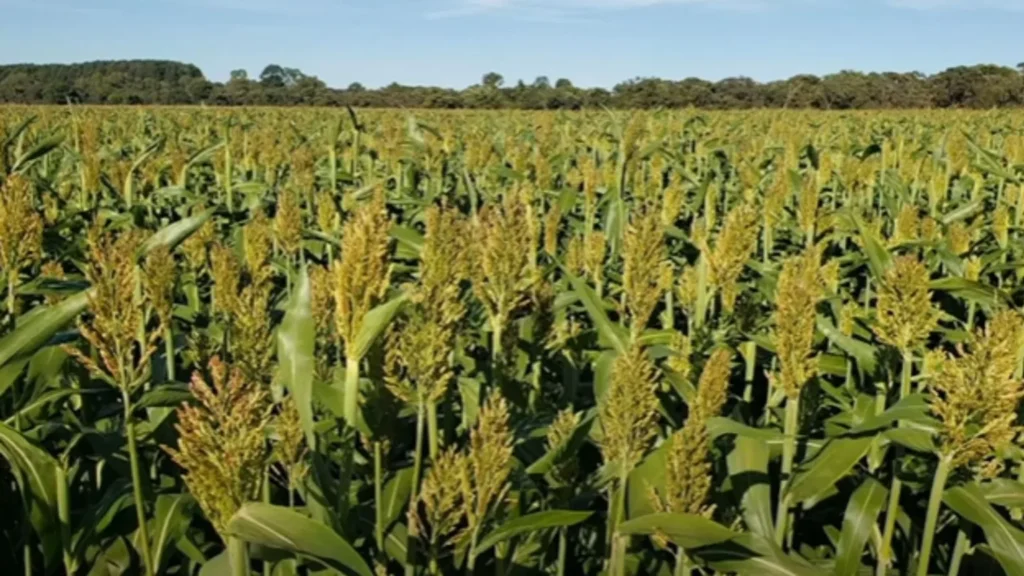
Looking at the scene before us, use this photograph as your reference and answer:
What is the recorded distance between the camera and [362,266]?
148 cm

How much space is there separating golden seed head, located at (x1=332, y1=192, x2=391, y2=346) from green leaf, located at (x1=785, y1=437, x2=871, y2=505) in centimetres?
114

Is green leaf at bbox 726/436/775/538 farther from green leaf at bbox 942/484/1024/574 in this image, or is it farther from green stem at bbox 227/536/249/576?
green stem at bbox 227/536/249/576

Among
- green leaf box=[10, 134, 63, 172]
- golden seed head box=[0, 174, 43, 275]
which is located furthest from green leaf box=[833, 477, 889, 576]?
green leaf box=[10, 134, 63, 172]

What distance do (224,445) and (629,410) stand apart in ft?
2.28

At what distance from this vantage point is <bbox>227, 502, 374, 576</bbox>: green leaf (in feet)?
4.24

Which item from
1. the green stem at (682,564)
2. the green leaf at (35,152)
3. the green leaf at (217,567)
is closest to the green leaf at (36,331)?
the green leaf at (217,567)

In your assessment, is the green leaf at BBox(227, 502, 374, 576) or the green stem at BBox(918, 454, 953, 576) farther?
the green stem at BBox(918, 454, 953, 576)

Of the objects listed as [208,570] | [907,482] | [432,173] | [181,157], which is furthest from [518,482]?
[432,173]

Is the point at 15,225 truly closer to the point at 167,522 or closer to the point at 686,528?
the point at 167,522

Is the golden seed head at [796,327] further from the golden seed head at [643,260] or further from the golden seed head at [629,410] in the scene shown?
the golden seed head at [629,410]

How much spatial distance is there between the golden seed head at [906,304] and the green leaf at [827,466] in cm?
25

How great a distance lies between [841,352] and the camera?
12.4ft

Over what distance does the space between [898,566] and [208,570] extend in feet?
6.67

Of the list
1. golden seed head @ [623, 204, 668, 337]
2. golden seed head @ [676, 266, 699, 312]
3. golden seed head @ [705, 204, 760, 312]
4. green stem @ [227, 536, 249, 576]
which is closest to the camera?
green stem @ [227, 536, 249, 576]
